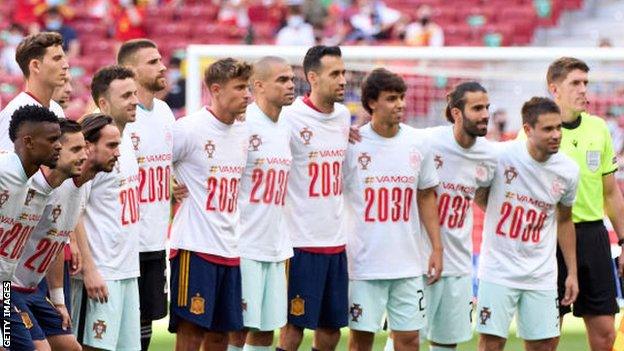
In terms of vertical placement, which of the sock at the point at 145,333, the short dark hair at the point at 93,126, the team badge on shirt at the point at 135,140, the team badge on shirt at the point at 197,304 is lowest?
the sock at the point at 145,333

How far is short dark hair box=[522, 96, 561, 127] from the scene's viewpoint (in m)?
10.9

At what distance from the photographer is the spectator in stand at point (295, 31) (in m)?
23.3

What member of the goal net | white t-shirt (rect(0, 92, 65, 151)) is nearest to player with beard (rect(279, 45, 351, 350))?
white t-shirt (rect(0, 92, 65, 151))

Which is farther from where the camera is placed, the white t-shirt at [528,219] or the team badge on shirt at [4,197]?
the white t-shirt at [528,219]

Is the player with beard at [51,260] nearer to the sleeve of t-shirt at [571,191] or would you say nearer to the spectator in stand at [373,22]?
the sleeve of t-shirt at [571,191]

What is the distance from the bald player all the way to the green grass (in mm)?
2449

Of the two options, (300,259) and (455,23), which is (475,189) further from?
(455,23)

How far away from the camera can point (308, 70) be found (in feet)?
35.9

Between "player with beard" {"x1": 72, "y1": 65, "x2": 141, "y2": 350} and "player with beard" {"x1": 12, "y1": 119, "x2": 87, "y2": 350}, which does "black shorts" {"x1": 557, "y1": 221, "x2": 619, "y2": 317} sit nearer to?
"player with beard" {"x1": 72, "y1": 65, "x2": 141, "y2": 350}

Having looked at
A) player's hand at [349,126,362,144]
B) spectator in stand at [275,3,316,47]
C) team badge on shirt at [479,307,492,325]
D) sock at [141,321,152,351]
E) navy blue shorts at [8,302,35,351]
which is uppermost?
spectator in stand at [275,3,316,47]

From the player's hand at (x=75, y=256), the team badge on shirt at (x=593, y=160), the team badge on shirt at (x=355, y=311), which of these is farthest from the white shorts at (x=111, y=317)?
the team badge on shirt at (x=593, y=160)

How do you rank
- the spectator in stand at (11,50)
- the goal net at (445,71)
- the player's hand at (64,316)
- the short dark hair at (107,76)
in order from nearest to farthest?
the player's hand at (64,316), the short dark hair at (107,76), the goal net at (445,71), the spectator in stand at (11,50)

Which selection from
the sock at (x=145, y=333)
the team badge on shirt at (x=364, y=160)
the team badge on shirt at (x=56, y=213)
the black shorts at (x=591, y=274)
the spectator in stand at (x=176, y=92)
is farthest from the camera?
the spectator in stand at (x=176, y=92)

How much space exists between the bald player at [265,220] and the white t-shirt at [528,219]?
1511 millimetres
